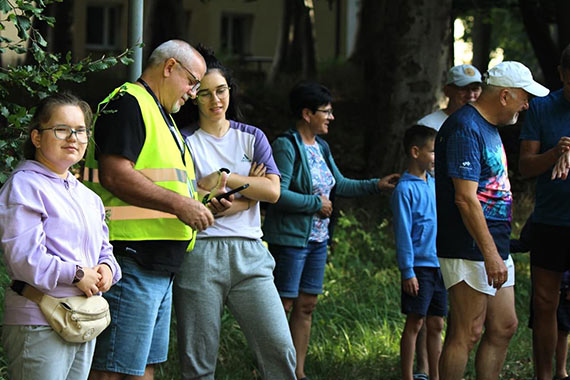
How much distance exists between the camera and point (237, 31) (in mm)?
36156

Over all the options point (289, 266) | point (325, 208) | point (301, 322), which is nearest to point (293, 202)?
point (325, 208)

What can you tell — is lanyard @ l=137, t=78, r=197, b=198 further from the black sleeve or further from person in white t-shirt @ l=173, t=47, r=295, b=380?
person in white t-shirt @ l=173, t=47, r=295, b=380

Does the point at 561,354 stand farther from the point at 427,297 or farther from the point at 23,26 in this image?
the point at 23,26

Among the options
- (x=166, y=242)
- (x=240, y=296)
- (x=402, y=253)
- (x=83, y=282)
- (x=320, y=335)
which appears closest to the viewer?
(x=83, y=282)

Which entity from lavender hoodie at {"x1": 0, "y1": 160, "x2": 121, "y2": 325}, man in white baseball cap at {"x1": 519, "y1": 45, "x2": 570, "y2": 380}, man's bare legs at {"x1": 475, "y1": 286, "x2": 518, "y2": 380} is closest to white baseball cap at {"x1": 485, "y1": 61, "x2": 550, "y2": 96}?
man in white baseball cap at {"x1": 519, "y1": 45, "x2": 570, "y2": 380}

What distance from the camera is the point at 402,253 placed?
20.6 ft

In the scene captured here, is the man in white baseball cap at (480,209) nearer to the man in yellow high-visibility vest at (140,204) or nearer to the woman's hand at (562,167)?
the woman's hand at (562,167)

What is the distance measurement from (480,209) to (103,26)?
30.1 metres

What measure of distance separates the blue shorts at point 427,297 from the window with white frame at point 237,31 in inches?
1154

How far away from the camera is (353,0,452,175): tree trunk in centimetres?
1064

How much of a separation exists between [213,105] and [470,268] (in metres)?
1.69

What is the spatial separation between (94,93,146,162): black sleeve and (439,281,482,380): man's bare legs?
7.00 feet

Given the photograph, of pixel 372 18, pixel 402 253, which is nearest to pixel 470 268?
pixel 402 253

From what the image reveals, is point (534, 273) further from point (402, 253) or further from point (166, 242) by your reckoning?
point (166, 242)
